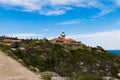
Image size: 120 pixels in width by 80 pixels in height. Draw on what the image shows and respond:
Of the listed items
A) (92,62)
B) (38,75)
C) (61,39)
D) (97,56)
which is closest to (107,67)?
(92,62)

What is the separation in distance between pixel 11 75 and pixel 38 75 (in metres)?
1.84

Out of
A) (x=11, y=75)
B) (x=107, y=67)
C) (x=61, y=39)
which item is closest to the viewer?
(x=11, y=75)

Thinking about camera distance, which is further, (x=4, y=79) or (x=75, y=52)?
(x=75, y=52)

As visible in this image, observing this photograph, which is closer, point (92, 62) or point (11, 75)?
point (11, 75)

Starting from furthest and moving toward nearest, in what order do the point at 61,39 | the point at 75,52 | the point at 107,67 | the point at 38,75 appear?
the point at 61,39
the point at 75,52
the point at 107,67
the point at 38,75

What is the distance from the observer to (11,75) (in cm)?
1770

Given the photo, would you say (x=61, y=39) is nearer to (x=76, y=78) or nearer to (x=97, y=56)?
(x=97, y=56)

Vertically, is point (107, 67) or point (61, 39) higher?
point (61, 39)

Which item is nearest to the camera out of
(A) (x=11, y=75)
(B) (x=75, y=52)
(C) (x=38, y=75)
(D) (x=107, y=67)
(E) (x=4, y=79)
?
(E) (x=4, y=79)

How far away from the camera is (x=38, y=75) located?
1892 centimetres

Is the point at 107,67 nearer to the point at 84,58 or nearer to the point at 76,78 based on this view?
the point at 84,58

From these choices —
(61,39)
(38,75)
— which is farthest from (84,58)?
(38,75)

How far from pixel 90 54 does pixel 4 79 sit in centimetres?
4560

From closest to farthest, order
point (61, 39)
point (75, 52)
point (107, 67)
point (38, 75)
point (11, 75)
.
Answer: point (11, 75), point (38, 75), point (107, 67), point (75, 52), point (61, 39)
